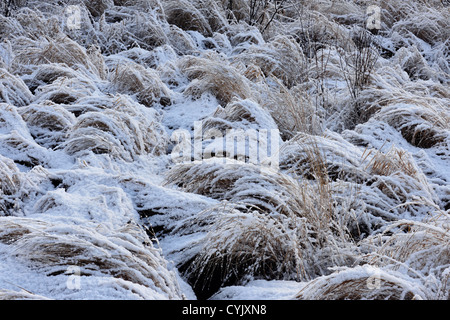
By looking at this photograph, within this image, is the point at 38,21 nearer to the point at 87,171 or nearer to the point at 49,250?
the point at 87,171

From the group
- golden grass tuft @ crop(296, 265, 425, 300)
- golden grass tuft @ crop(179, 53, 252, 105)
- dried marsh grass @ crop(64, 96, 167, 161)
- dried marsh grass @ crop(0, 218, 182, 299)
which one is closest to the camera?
golden grass tuft @ crop(296, 265, 425, 300)

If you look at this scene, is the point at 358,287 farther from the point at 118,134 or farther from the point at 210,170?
the point at 118,134

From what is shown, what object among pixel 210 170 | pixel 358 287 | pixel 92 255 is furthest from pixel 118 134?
pixel 358 287

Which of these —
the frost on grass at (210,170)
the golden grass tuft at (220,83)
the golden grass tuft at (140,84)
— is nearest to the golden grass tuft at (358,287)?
the frost on grass at (210,170)

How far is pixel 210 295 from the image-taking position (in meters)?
1.86

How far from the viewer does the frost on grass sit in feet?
5.38

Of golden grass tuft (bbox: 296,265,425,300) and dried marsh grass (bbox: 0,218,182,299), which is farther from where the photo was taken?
dried marsh grass (bbox: 0,218,182,299)

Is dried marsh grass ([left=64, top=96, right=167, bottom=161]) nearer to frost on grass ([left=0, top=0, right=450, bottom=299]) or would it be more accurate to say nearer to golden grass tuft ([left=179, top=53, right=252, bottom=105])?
frost on grass ([left=0, top=0, right=450, bottom=299])

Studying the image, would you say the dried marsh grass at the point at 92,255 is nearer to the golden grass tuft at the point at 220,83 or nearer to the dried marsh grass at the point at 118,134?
the dried marsh grass at the point at 118,134

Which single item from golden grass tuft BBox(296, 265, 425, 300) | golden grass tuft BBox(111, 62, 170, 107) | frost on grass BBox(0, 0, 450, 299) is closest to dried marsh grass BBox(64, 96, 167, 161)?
frost on grass BBox(0, 0, 450, 299)

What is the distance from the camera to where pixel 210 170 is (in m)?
2.42

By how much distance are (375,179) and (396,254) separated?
844 mm

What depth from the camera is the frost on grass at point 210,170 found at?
164cm
